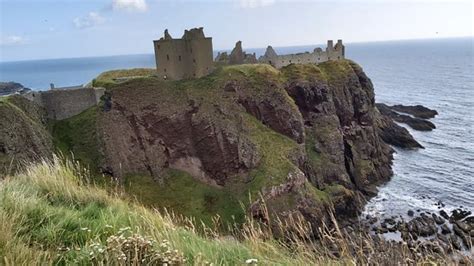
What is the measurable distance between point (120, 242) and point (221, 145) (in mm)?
43973

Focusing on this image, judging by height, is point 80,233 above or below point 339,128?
above

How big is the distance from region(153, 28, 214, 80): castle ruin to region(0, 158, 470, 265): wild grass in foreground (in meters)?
48.2

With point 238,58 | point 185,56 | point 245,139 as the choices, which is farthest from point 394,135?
point 185,56

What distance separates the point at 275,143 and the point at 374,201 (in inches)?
611

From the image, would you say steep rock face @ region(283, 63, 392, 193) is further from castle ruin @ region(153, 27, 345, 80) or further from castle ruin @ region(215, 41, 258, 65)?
castle ruin @ region(153, 27, 345, 80)

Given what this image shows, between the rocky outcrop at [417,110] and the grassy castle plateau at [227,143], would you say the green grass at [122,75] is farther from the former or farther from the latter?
the rocky outcrop at [417,110]

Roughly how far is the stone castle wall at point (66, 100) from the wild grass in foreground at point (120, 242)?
142 feet

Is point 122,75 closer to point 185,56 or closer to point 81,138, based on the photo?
point 185,56

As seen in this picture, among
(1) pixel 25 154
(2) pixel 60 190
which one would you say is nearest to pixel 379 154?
(1) pixel 25 154

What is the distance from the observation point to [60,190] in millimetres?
9000

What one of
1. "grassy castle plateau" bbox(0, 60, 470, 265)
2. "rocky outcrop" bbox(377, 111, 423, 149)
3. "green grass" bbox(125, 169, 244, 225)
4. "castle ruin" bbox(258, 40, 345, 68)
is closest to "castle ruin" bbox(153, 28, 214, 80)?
"grassy castle plateau" bbox(0, 60, 470, 265)

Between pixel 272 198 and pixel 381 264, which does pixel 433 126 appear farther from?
pixel 381 264

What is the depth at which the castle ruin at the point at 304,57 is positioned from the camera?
2675 inches

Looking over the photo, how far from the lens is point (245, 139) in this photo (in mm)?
50125
